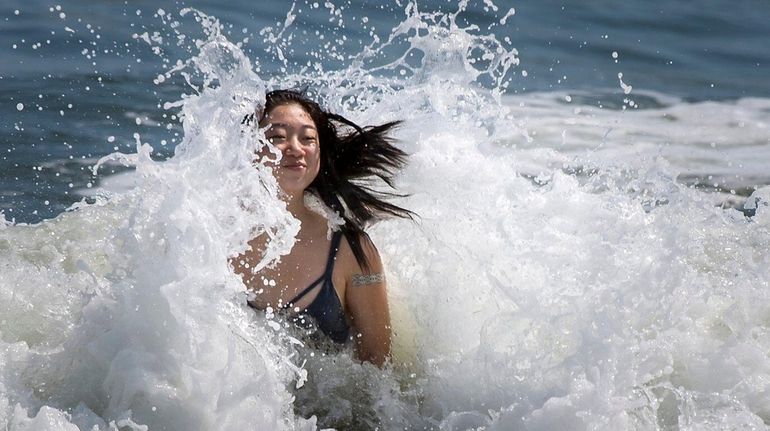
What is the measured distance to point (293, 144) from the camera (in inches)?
182

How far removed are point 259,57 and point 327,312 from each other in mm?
6062

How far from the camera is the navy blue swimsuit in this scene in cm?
466

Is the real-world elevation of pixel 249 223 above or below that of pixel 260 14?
above

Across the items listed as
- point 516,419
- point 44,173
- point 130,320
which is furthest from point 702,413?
point 44,173

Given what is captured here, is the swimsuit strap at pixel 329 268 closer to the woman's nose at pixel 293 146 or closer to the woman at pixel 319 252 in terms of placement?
the woman at pixel 319 252

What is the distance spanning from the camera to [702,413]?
4.41m

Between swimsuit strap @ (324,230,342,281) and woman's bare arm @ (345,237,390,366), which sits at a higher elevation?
swimsuit strap @ (324,230,342,281)

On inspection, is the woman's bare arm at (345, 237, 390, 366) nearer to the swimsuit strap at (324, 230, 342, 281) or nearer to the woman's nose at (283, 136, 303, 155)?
the swimsuit strap at (324, 230, 342, 281)

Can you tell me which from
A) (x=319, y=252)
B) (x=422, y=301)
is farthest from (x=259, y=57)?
(x=319, y=252)

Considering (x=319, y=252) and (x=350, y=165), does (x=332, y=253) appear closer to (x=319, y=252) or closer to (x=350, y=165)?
(x=319, y=252)

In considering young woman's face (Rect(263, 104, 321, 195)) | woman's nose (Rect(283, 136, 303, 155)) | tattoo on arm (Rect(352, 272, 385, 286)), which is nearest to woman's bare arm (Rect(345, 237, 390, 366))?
tattoo on arm (Rect(352, 272, 385, 286))

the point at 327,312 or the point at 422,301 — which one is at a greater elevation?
the point at 327,312

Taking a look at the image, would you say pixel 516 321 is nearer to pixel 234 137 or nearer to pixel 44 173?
pixel 234 137

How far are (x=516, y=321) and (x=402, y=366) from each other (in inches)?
19.7
